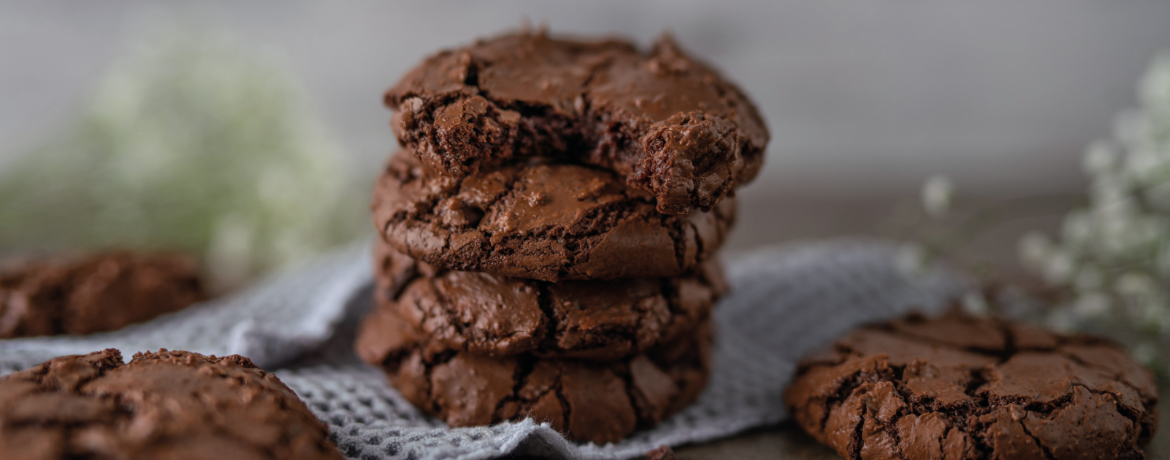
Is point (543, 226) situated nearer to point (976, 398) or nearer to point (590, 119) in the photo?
point (590, 119)

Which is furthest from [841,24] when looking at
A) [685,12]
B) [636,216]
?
[636,216]

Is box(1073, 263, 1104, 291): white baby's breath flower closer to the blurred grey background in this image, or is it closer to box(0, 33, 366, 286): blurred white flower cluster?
the blurred grey background

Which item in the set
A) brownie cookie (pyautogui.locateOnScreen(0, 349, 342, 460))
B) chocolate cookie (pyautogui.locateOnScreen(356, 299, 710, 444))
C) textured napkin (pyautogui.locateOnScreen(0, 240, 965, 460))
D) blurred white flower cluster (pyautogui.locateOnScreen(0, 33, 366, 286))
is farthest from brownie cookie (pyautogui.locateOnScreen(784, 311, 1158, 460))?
blurred white flower cluster (pyautogui.locateOnScreen(0, 33, 366, 286))

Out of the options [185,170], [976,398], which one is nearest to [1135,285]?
[976,398]

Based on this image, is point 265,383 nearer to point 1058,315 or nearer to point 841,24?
point 1058,315

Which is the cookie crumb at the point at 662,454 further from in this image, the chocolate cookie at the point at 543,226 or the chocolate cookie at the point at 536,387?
the chocolate cookie at the point at 543,226

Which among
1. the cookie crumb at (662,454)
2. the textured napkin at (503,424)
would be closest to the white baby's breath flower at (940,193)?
the textured napkin at (503,424)

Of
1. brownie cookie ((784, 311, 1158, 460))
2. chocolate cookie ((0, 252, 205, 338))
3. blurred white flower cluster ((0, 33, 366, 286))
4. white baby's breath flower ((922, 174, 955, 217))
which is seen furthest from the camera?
blurred white flower cluster ((0, 33, 366, 286))
